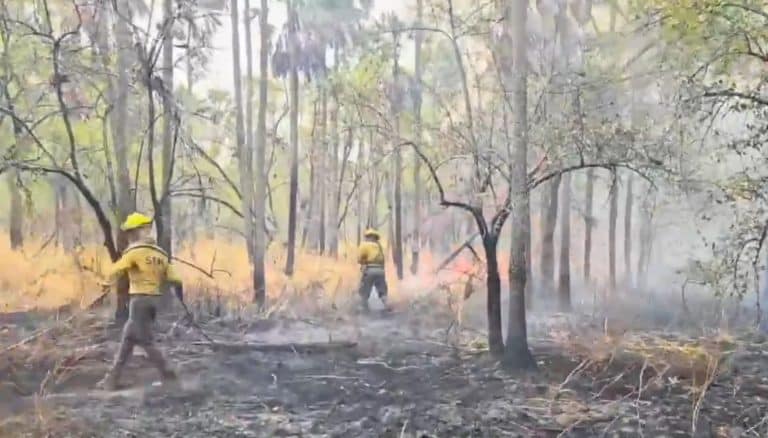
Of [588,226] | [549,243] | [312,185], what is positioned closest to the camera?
[549,243]

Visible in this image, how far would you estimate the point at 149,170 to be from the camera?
14.3 ft

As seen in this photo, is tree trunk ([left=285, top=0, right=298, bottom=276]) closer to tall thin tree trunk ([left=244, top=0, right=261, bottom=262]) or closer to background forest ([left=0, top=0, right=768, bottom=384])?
background forest ([left=0, top=0, right=768, bottom=384])

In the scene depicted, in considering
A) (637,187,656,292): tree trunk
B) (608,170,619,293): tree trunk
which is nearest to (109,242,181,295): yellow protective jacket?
(608,170,619,293): tree trunk

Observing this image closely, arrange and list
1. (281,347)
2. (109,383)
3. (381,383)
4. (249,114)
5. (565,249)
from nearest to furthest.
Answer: (109,383)
(381,383)
(281,347)
(249,114)
(565,249)

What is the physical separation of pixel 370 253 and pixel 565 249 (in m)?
1.46

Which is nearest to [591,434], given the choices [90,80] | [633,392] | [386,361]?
[633,392]

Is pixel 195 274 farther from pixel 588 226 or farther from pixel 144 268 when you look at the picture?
pixel 588 226

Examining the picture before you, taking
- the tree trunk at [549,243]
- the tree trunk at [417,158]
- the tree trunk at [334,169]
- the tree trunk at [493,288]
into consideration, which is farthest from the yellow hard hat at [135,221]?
the tree trunk at [549,243]

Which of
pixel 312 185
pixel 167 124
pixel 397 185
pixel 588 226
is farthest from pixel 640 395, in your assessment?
pixel 312 185

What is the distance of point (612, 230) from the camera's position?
5.35 metres

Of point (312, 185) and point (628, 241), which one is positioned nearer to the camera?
point (628, 241)

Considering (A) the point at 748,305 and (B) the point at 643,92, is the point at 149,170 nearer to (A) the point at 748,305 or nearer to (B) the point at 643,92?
(B) the point at 643,92

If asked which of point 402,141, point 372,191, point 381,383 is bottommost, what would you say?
point 381,383

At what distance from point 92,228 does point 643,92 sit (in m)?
3.00
